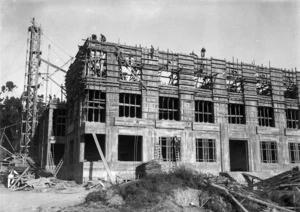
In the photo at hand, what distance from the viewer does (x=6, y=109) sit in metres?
58.9

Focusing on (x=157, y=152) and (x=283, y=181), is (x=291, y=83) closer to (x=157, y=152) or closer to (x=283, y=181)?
(x=157, y=152)

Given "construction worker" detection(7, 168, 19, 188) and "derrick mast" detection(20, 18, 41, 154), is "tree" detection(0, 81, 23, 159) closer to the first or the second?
"derrick mast" detection(20, 18, 41, 154)

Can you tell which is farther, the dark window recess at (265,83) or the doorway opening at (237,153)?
the doorway opening at (237,153)

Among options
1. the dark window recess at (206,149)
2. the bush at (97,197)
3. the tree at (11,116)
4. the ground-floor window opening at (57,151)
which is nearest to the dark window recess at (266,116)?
the dark window recess at (206,149)

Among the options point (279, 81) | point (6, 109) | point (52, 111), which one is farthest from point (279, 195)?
point (6, 109)

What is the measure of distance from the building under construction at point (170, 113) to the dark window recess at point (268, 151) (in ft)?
0.36

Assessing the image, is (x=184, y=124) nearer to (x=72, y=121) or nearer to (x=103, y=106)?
(x=103, y=106)

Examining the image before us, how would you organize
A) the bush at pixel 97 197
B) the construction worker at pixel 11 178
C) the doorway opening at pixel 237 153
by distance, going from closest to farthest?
the bush at pixel 97 197, the construction worker at pixel 11 178, the doorway opening at pixel 237 153

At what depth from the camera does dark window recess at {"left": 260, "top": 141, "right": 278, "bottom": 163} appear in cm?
3562

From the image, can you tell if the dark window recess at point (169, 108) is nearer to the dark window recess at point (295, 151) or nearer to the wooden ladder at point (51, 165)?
the wooden ladder at point (51, 165)

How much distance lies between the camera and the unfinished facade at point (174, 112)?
100ft

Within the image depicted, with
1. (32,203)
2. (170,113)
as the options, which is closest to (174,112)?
(170,113)

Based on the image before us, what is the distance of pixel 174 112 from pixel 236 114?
7236 millimetres

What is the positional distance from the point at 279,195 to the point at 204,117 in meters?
18.2
